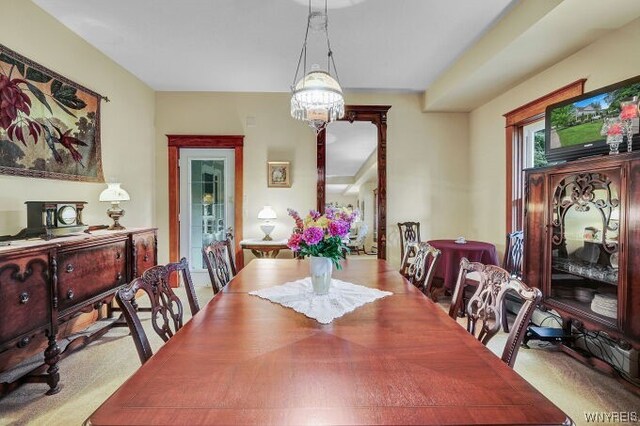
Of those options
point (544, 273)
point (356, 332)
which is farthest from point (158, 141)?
point (544, 273)

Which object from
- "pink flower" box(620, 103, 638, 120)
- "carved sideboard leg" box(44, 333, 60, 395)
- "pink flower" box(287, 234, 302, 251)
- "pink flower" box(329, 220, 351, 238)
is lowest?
"carved sideboard leg" box(44, 333, 60, 395)

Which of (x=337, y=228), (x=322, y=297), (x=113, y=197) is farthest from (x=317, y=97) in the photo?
(x=113, y=197)

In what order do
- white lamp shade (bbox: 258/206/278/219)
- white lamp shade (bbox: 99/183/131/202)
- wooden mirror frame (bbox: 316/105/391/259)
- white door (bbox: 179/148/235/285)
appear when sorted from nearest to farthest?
white lamp shade (bbox: 99/183/131/202)
white lamp shade (bbox: 258/206/278/219)
wooden mirror frame (bbox: 316/105/391/259)
white door (bbox: 179/148/235/285)

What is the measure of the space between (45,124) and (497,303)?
343 centimetres

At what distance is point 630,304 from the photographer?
1946 millimetres

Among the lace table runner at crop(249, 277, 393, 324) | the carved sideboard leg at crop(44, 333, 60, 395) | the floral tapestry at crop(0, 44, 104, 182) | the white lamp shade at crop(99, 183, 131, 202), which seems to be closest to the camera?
the lace table runner at crop(249, 277, 393, 324)

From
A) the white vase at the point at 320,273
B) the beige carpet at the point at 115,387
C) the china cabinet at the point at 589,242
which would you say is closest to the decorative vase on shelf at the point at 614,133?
the china cabinet at the point at 589,242

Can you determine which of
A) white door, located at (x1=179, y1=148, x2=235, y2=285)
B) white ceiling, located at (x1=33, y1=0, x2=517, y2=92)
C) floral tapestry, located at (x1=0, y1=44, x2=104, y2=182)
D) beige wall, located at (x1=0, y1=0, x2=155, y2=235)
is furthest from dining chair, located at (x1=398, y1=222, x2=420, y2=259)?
floral tapestry, located at (x1=0, y1=44, x2=104, y2=182)

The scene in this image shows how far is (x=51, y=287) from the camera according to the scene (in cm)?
212

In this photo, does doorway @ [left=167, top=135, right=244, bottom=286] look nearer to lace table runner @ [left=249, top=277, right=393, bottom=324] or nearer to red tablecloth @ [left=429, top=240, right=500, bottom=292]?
A: red tablecloth @ [left=429, top=240, right=500, bottom=292]

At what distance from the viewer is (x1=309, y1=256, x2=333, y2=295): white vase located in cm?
169

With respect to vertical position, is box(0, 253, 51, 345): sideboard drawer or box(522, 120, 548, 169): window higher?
box(522, 120, 548, 169): window

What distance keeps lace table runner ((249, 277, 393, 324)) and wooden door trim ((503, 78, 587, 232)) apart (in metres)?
2.73

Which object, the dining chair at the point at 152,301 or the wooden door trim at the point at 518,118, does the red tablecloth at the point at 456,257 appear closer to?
the wooden door trim at the point at 518,118
